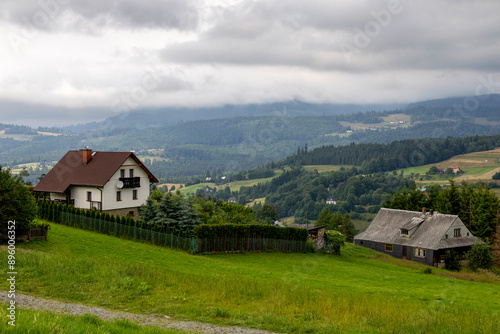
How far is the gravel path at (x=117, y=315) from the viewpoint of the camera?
550 inches

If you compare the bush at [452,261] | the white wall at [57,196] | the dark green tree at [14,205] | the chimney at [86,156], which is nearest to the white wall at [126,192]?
the chimney at [86,156]

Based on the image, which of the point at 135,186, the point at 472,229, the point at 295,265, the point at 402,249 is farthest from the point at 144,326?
the point at 472,229

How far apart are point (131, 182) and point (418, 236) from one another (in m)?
43.9

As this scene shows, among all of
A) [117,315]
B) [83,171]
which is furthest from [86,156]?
[117,315]

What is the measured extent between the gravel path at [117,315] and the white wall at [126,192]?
35202 millimetres

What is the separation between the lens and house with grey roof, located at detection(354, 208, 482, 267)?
210 ft

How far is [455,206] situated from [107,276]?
7198cm

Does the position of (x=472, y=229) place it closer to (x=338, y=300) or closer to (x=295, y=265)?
(x=295, y=265)

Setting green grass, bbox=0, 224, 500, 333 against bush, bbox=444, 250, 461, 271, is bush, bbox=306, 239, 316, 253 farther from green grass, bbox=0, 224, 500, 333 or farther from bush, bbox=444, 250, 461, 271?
green grass, bbox=0, 224, 500, 333

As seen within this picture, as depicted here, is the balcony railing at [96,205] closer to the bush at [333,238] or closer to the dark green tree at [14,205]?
the dark green tree at [14,205]

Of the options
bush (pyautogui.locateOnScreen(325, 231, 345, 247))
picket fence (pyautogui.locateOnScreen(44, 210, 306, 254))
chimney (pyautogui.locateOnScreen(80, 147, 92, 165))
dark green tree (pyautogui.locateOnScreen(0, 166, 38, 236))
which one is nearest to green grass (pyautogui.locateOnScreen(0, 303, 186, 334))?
dark green tree (pyautogui.locateOnScreen(0, 166, 38, 236))

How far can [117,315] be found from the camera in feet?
48.2

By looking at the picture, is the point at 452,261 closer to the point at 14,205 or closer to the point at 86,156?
the point at 86,156

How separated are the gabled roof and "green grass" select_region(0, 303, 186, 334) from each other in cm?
5888
